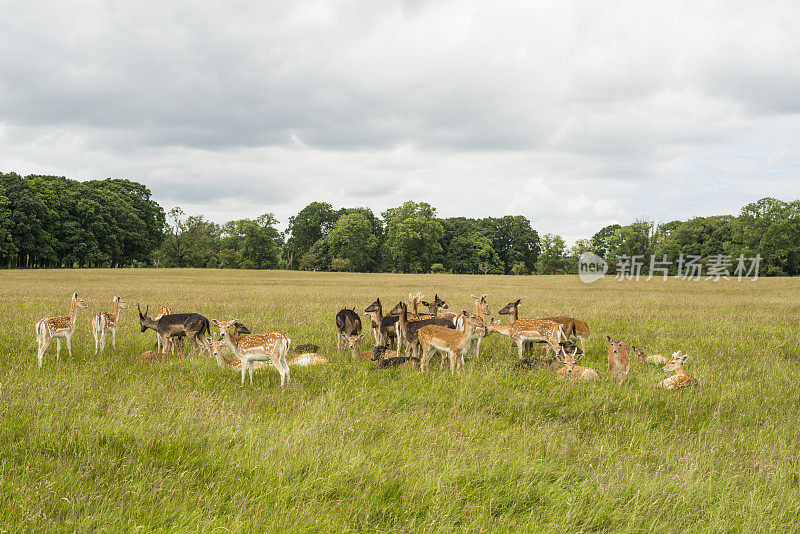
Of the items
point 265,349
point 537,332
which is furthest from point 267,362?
→ point 537,332

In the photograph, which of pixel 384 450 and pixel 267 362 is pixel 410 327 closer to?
pixel 267 362

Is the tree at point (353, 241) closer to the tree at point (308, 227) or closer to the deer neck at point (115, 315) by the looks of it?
the tree at point (308, 227)

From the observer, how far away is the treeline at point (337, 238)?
65875mm

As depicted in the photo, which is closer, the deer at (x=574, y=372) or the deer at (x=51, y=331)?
the deer at (x=574, y=372)

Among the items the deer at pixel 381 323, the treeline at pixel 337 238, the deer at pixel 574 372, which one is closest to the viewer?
the deer at pixel 574 372

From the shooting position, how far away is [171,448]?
4.59 metres

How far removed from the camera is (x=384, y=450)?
189 inches

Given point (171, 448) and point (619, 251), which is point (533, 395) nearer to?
point (171, 448)

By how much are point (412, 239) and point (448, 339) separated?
87.5m

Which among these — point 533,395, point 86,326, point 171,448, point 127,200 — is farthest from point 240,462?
point 127,200

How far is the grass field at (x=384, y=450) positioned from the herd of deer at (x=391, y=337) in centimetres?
45

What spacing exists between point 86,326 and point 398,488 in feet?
40.1

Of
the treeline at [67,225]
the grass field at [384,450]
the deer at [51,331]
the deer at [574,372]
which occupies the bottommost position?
the grass field at [384,450]

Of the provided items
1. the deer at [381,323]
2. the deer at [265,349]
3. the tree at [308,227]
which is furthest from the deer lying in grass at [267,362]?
the tree at [308,227]
